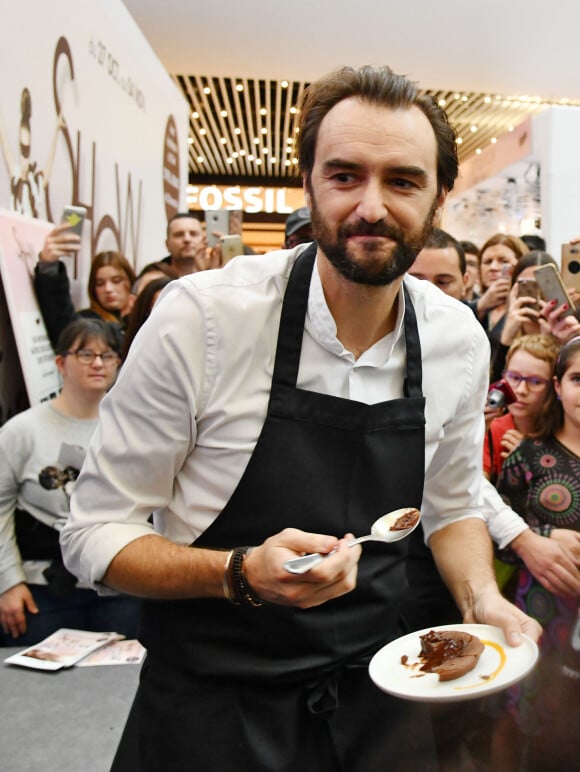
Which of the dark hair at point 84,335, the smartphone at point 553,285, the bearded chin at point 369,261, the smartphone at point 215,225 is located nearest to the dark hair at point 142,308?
the dark hair at point 84,335

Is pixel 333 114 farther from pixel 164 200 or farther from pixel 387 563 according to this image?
pixel 164 200

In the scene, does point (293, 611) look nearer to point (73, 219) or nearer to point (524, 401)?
point (524, 401)

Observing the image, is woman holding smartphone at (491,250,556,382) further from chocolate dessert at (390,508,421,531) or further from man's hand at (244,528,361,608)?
man's hand at (244,528,361,608)

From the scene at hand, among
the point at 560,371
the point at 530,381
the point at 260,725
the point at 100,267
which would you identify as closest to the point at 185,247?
the point at 100,267

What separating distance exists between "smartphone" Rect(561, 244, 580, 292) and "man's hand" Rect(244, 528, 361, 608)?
2.06m

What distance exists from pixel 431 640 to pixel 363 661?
6.6 inches

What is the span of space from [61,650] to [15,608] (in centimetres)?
46

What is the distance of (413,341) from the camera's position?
46.4 inches

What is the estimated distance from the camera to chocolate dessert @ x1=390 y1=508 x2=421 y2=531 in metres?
1.05

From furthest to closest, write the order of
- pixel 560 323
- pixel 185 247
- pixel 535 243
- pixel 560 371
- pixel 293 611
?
pixel 535 243 → pixel 185 247 → pixel 560 323 → pixel 560 371 → pixel 293 611

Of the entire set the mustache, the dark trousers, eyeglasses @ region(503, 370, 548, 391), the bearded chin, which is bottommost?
the dark trousers

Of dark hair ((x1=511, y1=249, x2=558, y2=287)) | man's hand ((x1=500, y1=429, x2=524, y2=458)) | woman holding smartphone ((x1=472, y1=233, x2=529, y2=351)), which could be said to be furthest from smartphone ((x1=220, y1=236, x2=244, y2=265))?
man's hand ((x1=500, y1=429, x2=524, y2=458))

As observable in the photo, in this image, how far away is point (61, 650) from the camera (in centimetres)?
187

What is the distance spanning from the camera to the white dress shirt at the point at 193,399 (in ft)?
3.43
